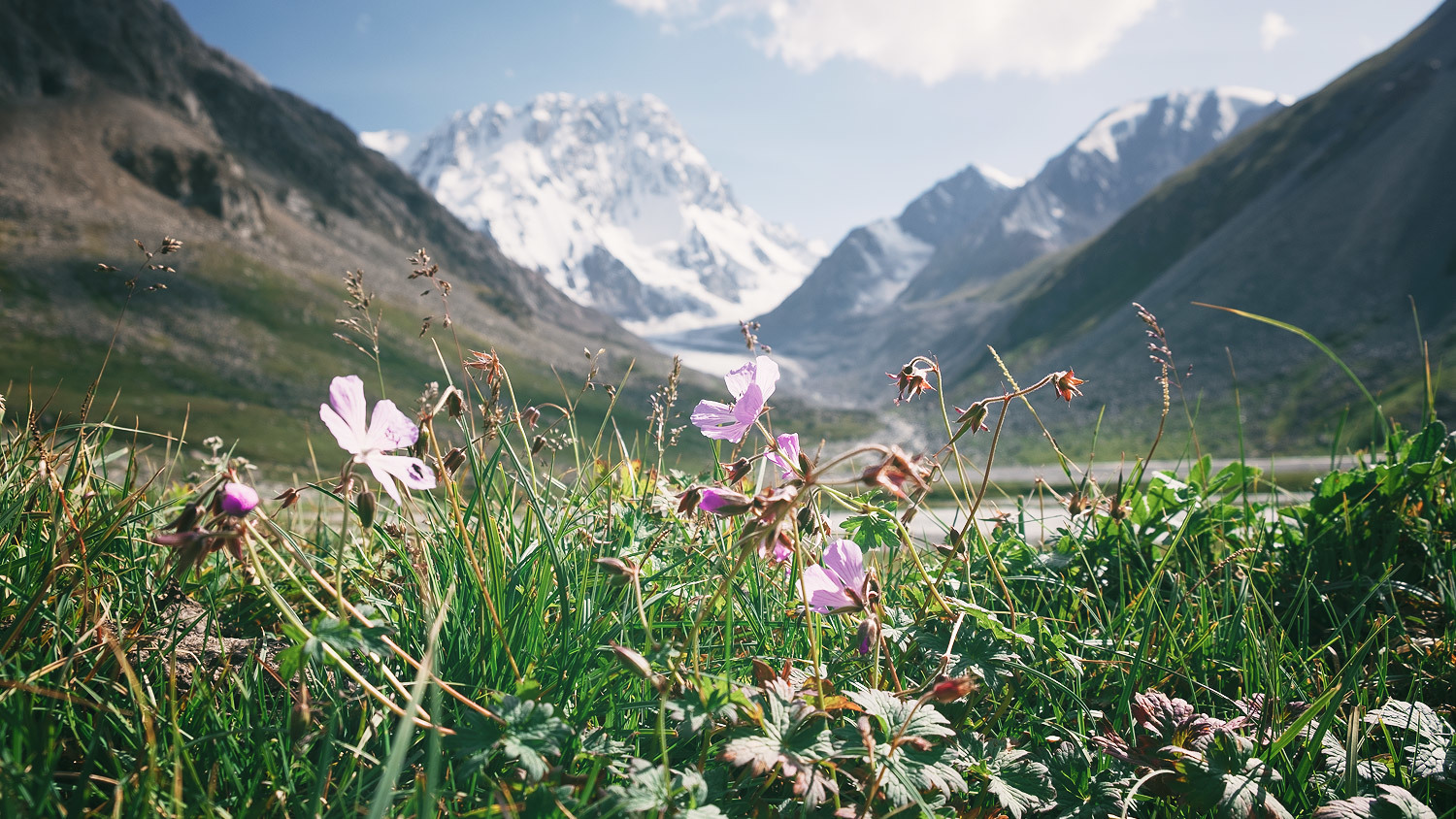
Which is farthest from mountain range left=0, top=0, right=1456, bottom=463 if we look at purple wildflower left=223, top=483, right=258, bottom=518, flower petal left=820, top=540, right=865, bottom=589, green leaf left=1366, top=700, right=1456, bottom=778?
purple wildflower left=223, top=483, right=258, bottom=518

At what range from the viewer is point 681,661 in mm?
1469

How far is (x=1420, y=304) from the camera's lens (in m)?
58.1

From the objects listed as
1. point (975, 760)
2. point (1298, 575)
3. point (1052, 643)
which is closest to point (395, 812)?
point (975, 760)

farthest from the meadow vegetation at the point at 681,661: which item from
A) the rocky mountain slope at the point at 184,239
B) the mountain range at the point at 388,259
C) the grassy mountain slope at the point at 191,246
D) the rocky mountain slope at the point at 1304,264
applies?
the rocky mountain slope at the point at 184,239

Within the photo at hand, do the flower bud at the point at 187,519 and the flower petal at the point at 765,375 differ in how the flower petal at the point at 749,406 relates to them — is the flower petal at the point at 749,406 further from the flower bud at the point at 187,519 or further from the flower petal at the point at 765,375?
the flower bud at the point at 187,519

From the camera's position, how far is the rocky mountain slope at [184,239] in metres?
67.1

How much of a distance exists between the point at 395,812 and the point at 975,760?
132 centimetres

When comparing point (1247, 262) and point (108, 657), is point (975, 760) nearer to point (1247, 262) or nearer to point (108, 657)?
point (108, 657)

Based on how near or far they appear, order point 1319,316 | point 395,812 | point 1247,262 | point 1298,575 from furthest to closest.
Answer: point 1247,262 < point 1319,316 < point 1298,575 < point 395,812

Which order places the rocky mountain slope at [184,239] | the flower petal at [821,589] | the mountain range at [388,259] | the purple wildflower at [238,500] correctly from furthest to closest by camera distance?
the rocky mountain slope at [184,239] → the mountain range at [388,259] → the flower petal at [821,589] → the purple wildflower at [238,500]

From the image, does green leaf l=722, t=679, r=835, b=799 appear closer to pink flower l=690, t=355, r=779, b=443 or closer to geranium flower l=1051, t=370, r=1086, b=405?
pink flower l=690, t=355, r=779, b=443

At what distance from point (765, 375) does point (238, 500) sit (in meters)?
1.20

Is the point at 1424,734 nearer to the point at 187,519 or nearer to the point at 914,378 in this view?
the point at 914,378

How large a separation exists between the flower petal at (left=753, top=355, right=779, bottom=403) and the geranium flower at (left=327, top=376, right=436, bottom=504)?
0.83 m
